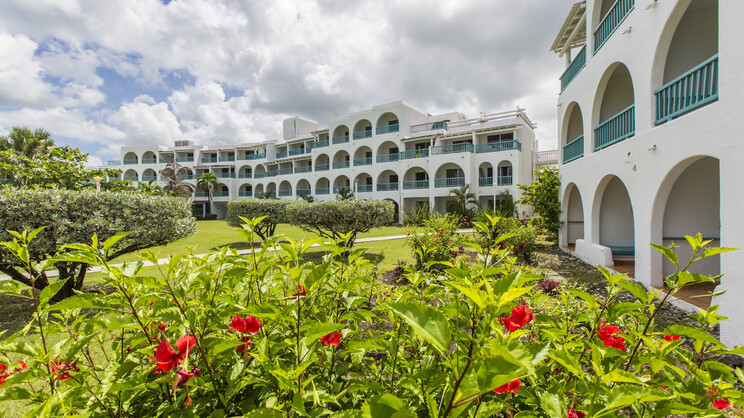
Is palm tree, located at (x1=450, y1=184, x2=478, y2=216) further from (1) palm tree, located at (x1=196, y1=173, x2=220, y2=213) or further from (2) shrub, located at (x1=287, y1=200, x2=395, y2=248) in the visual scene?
(1) palm tree, located at (x1=196, y1=173, x2=220, y2=213)

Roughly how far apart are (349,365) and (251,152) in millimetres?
44070

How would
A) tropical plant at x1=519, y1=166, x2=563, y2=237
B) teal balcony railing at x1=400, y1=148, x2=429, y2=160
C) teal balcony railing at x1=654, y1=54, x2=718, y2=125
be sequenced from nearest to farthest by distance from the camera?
teal balcony railing at x1=654, y1=54, x2=718, y2=125 → tropical plant at x1=519, y1=166, x2=563, y2=237 → teal balcony railing at x1=400, y1=148, x2=429, y2=160

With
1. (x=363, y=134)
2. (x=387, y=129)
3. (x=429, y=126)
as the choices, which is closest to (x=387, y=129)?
(x=387, y=129)

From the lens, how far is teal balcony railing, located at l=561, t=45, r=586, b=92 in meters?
9.42

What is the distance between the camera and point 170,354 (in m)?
0.98

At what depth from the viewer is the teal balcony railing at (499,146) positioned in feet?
70.7

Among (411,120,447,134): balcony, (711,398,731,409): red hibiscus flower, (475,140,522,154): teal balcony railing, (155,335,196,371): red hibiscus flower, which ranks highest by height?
(411,120,447,134): balcony

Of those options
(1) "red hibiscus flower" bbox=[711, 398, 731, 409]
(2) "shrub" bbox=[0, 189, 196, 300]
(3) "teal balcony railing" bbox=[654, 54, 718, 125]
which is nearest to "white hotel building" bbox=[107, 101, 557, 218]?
(3) "teal balcony railing" bbox=[654, 54, 718, 125]

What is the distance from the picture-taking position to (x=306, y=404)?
46.3 inches

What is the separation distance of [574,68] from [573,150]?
8.20 feet

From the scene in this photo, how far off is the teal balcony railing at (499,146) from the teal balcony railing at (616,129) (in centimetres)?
1352

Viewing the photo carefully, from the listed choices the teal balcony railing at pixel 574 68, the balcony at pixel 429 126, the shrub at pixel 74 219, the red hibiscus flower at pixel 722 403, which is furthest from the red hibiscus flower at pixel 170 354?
the balcony at pixel 429 126

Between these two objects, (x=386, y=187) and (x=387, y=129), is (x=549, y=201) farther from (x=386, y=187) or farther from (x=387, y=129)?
(x=387, y=129)

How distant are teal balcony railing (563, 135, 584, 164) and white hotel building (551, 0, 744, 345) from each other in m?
0.06
